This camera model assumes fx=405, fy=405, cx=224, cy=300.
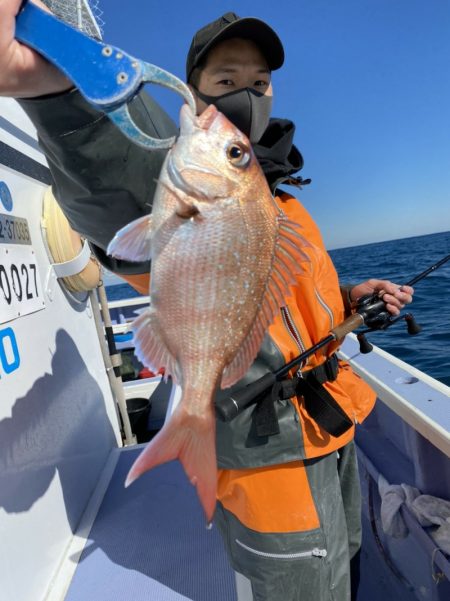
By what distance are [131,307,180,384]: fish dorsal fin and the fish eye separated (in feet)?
1.29

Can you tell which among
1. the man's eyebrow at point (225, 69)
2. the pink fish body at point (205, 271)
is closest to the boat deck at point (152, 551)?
the pink fish body at point (205, 271)

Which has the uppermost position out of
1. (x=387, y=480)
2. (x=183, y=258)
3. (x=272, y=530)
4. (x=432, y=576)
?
(x=183, y=258)

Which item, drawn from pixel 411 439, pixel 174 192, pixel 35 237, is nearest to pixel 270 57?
pixel 174 192

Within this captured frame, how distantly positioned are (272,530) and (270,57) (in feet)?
5.78

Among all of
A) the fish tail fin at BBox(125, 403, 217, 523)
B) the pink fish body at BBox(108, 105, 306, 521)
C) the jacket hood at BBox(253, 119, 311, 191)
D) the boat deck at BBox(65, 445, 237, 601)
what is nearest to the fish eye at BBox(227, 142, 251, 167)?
the pink fish body at BBox(108, 105, 306, 521)

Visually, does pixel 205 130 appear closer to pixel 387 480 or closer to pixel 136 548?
pixel 136 548

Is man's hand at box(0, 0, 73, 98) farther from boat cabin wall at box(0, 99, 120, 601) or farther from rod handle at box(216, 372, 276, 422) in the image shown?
boat cabin wall at box(0, 99, 120, 601)

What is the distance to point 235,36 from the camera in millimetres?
1496

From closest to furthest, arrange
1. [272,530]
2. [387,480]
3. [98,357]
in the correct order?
[272,530], [387,480], [98,357]

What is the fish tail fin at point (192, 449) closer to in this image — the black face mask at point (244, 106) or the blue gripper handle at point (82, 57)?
the blue gripper handle at point (82, 57)

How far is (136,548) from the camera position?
7.29 ft

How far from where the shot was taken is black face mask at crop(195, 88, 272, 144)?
147 centimetres

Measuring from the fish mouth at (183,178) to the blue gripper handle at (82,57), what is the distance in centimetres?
18

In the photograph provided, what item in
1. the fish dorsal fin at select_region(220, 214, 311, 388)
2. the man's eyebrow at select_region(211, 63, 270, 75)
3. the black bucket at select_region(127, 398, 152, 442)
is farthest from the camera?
the black bucket at select_region(127, 398, 152, 442)
